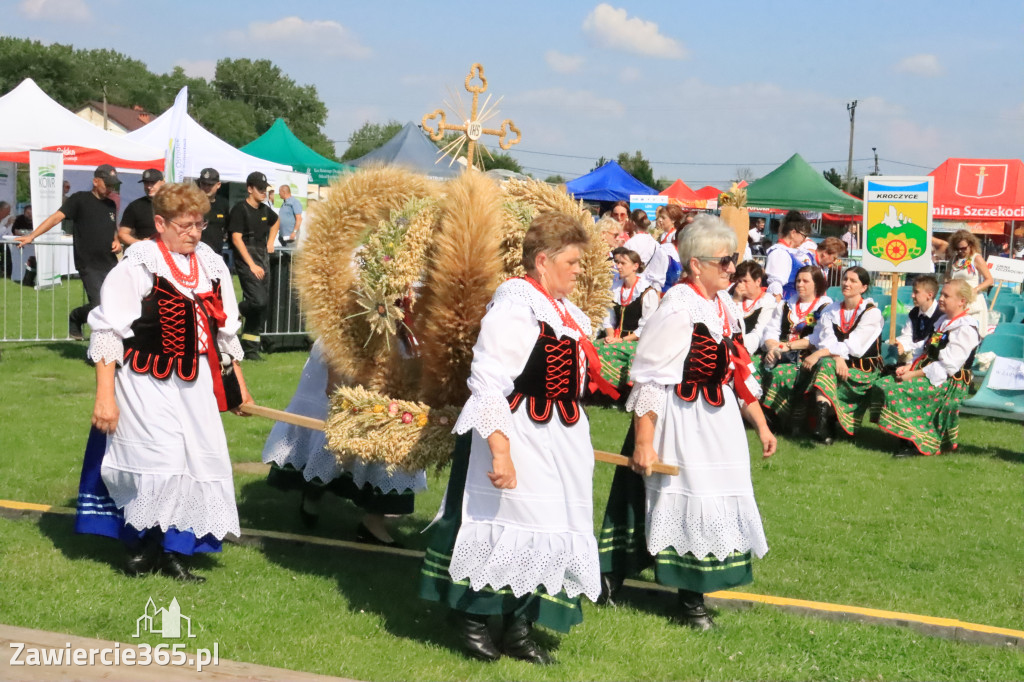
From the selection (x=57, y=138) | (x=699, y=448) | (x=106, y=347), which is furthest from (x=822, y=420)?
(x=57, y=138)

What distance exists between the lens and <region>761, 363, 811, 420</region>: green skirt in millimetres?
10422

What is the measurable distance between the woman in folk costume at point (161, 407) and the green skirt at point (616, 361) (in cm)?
527

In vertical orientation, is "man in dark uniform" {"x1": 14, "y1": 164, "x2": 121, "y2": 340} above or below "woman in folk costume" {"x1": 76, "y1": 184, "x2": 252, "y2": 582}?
above

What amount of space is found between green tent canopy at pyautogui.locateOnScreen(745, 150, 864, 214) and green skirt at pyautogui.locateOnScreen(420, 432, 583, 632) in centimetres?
1967

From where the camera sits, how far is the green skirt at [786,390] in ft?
34.2

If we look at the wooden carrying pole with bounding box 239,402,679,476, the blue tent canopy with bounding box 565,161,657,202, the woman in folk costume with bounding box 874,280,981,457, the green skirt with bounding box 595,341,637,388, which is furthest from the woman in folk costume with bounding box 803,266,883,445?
the blue tent canopy with bounding box 565,161,657,202

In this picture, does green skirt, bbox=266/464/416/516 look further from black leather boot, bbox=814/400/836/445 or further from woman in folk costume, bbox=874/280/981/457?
woman in folk costume, bbox=874/280/981/457

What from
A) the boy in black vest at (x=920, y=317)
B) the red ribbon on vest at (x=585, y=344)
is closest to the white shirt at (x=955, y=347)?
the boy in black vest at (x=920, y=317)

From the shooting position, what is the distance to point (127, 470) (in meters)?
5.30

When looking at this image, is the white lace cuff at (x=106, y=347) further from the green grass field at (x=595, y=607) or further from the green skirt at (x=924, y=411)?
the green skirt at (x=924, y=411)

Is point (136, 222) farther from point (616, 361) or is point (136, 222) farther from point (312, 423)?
point (312, 423)

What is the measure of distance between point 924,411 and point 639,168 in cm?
6550

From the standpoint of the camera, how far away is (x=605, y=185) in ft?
89.8

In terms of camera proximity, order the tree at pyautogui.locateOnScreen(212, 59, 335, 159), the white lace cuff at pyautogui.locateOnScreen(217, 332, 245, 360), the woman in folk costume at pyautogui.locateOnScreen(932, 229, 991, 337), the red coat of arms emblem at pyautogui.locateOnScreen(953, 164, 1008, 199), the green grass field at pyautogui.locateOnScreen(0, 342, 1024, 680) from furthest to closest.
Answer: the tree at pyautogui.locateOnScreen(212, 59, 335, 159)
the red coat of arms emblem at pyautogui.locateOnScreen(953, 164, 1008, 199)
the woman in folk costume at pyautogui.locateOnScreen(932, 229, 991, 337)
the white lace cuff at pyautogui.locateOnScreen(217, 332, 245, 360)
the green grass field at pyautogui.locateOnScreen(0, 342, 1024, 680)
